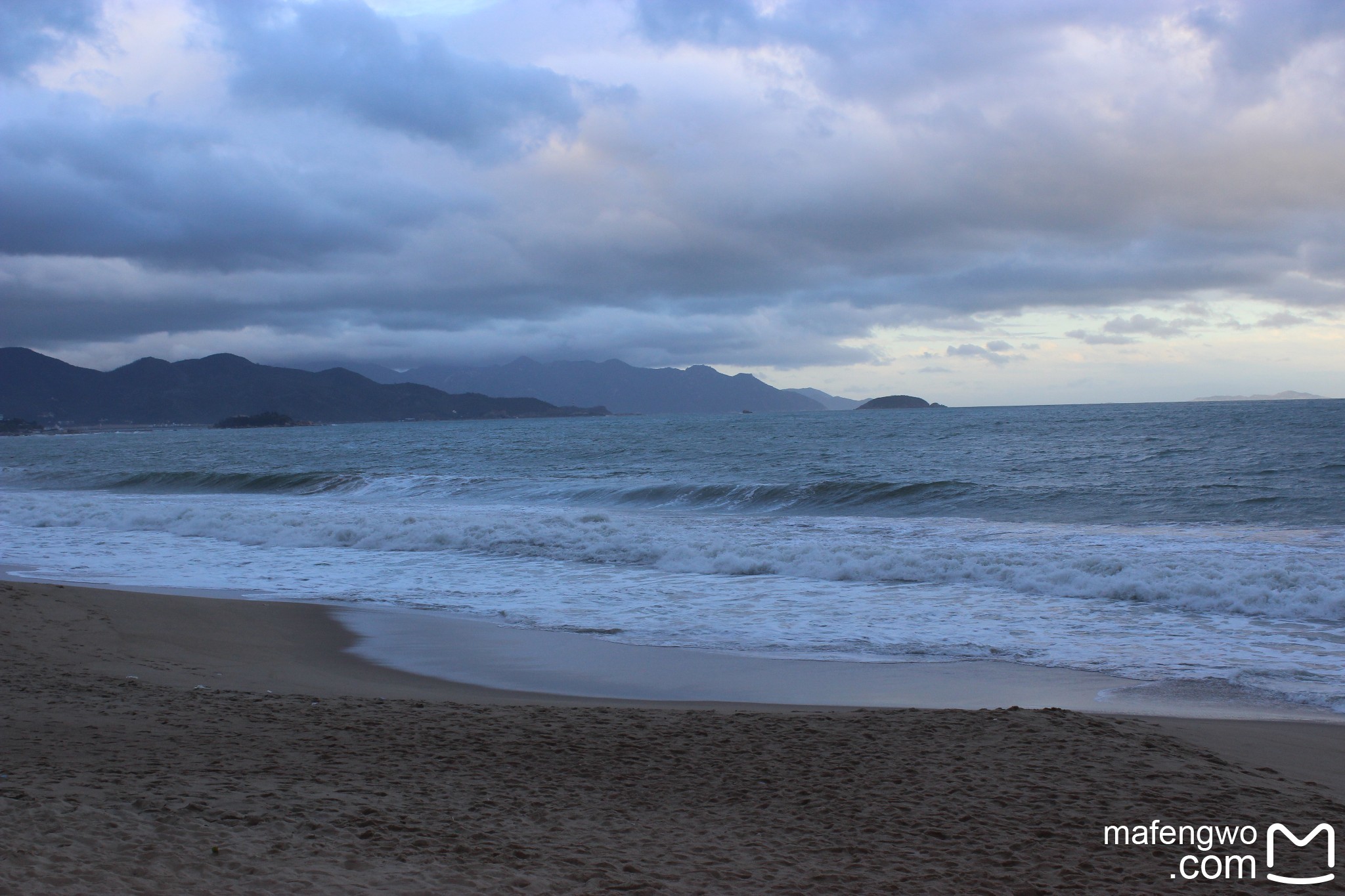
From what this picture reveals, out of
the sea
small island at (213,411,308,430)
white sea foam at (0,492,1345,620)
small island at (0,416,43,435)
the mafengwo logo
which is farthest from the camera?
small island at (0,416,43,435)

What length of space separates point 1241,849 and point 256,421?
201053 mm

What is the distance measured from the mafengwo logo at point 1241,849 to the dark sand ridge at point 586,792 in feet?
0.36

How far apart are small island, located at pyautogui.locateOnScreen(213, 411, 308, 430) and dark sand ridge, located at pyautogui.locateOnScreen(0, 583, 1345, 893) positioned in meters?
189

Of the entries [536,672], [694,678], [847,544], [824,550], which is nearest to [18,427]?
[847,544]

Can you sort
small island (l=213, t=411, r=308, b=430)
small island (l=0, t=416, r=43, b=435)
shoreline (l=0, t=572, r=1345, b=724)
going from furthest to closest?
small island (l=0, t=416, r=43, b=435) → small island (l=213, t=411, r=308, b=430) → shoreline (l=0, t=572, r=1345, b=724)

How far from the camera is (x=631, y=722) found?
6.16m

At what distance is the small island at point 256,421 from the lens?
6973 inches

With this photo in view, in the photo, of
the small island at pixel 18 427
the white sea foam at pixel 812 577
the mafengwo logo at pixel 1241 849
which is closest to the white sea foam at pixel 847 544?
the white sea foam at pixel 812 577

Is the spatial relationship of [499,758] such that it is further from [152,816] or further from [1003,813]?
[1003,813]

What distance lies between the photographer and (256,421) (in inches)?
7072

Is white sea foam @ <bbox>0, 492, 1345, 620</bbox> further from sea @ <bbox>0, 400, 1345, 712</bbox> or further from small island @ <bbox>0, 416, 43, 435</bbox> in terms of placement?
small island @ <bbox>0, 416, 43, 435</bbox>

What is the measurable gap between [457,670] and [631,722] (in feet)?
10.7

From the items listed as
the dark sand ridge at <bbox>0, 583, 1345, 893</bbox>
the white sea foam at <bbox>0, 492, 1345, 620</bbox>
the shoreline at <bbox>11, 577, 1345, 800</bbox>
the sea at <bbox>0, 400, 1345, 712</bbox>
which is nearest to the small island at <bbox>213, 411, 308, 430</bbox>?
the sea at <bbox>0, 400, 1345, 712</bbox>

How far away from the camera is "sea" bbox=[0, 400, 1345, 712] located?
9.81 metres
